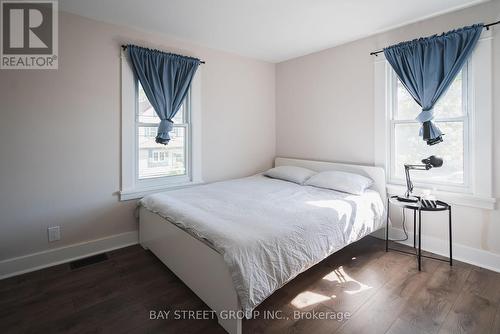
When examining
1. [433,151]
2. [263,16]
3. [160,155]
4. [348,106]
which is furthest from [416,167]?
[160,155]

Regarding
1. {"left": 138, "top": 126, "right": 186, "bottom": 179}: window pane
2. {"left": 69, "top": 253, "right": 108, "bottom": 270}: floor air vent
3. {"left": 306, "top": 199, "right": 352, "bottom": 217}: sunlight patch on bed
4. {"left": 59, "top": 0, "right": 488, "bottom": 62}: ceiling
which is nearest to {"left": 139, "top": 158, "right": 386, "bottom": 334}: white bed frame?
{"left": 69, "top": 253, "right": 108, "bottom": 270}: floor air vent

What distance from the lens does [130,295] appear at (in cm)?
199

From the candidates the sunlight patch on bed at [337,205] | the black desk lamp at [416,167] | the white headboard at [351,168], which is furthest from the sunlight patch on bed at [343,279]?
the white headboard at [351,168]

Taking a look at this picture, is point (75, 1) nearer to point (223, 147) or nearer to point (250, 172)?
point (223, 147)

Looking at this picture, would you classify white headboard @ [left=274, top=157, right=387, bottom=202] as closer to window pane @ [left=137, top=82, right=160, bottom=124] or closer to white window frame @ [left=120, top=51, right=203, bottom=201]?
white window frame @ [left=120, top=51, right=203, bottom=201]

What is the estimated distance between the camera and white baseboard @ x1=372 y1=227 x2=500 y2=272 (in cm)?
232

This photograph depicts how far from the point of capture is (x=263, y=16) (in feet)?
8.41

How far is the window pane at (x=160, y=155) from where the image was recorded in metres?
2.97

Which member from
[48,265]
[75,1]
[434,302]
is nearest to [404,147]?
[434,302]

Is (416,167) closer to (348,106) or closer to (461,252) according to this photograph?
(461,252)

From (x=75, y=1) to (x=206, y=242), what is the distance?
235 cm

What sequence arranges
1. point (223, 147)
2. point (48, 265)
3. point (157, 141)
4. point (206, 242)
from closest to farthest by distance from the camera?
point (206, 242)
point (48, 265)
point (157, 141)
point (223, 147)

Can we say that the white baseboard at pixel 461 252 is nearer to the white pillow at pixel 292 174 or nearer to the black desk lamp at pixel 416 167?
the black desk lamp at pixel 416 167

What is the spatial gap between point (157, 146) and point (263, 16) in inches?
71.8
